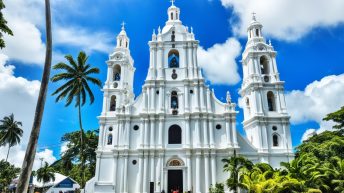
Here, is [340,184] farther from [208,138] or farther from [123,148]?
[123,148]

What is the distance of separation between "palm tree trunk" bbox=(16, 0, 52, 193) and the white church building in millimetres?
16498

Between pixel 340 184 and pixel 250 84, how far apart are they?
46.9 feet

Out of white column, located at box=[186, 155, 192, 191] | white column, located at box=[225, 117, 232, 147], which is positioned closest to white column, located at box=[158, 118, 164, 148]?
white column, located at box=[186, 155, 192, 191]

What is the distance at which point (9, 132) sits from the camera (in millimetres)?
46062

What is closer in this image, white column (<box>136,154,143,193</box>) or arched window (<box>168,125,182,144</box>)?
white column (<box>136,154,143,193</box>)

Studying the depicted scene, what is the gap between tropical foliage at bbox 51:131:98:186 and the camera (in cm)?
4309

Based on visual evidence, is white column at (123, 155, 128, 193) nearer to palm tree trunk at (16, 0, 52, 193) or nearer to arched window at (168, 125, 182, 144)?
arched window at (168, 125, 182, 144)

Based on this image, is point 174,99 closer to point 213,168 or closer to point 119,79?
point 119,79

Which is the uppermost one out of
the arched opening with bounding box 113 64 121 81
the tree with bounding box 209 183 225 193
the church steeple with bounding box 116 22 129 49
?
the church steeple with bounding box 116 22 129 49

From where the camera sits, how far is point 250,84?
103ft

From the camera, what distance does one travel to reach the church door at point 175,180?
27.5 m

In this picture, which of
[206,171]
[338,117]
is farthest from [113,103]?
[338,117]

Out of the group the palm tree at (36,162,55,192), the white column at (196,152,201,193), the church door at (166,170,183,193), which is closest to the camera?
the white column at (196,152,201,193)

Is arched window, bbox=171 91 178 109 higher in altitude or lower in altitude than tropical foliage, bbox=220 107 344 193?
higher
